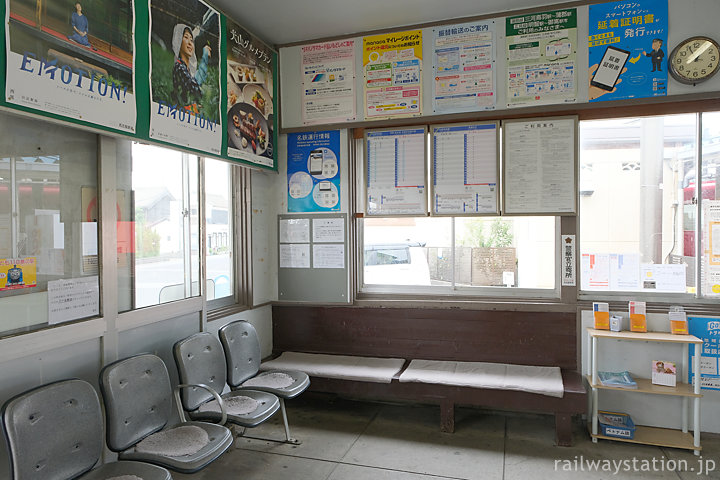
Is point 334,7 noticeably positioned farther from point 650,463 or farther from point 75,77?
point 650,463

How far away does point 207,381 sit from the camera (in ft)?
10.6

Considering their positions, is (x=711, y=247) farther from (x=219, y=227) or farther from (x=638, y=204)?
(x=219, y=227)

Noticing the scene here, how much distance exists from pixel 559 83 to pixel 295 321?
324 cm

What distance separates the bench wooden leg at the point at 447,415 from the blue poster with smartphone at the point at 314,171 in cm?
200

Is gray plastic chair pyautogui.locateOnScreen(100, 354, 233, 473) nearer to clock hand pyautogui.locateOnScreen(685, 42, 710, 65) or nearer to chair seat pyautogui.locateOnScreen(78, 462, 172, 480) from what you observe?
chair seat pyautogui.locateOnScreen(78, 462, 172, 480)

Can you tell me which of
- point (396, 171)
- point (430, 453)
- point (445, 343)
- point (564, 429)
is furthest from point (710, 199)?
point (430, 453)

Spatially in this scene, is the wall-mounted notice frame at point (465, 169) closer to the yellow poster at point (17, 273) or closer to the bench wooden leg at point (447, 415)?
the bench wooden leg at point (447, 415)

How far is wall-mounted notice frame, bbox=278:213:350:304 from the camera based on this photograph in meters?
4.39

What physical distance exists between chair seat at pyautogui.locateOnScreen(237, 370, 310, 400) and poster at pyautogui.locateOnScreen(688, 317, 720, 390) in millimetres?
3051

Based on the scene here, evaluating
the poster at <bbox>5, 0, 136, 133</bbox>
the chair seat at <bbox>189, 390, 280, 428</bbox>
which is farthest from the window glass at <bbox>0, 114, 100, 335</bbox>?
the chair seat at <bbox>189, 390, 280, 428</bbox>

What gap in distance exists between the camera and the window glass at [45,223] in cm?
226

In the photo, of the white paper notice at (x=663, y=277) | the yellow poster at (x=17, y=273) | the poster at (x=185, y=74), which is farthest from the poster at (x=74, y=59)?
the white paper notice at (x=663, y=277)

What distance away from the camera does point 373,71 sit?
4246 mm

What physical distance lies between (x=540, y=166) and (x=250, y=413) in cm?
302
